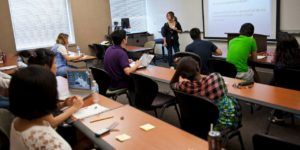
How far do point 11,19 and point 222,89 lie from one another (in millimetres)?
6197

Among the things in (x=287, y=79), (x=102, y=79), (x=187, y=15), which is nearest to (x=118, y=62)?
(x=102, y=79)

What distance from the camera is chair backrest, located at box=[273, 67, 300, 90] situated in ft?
9.73

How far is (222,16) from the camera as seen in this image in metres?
6.52

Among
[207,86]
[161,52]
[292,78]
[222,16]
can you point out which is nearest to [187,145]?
[207,86]

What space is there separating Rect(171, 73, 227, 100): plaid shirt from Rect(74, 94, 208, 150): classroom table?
492 millimetres

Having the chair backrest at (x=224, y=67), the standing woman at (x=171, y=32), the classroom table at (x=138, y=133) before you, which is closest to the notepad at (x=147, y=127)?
the classroom table at (x=138, y=133)

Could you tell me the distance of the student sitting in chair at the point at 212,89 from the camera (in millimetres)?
2293

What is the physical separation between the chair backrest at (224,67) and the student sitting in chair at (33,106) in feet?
8.73

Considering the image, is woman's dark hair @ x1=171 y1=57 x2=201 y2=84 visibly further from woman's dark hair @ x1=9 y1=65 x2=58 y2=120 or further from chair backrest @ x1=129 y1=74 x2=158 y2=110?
woman's dark hair @ x1=9 y1=65 x2=58 y2=120

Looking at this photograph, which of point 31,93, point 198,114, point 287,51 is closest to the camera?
point 31,93

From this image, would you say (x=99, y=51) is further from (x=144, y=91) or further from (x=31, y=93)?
(x=31, y=93)

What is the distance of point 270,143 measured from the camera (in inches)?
52.9

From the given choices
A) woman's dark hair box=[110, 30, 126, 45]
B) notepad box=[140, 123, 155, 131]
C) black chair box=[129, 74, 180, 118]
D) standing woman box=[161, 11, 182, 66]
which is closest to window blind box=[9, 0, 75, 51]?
standing woman box=[161, 11, 182, 66]

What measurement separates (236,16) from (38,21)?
491cm
